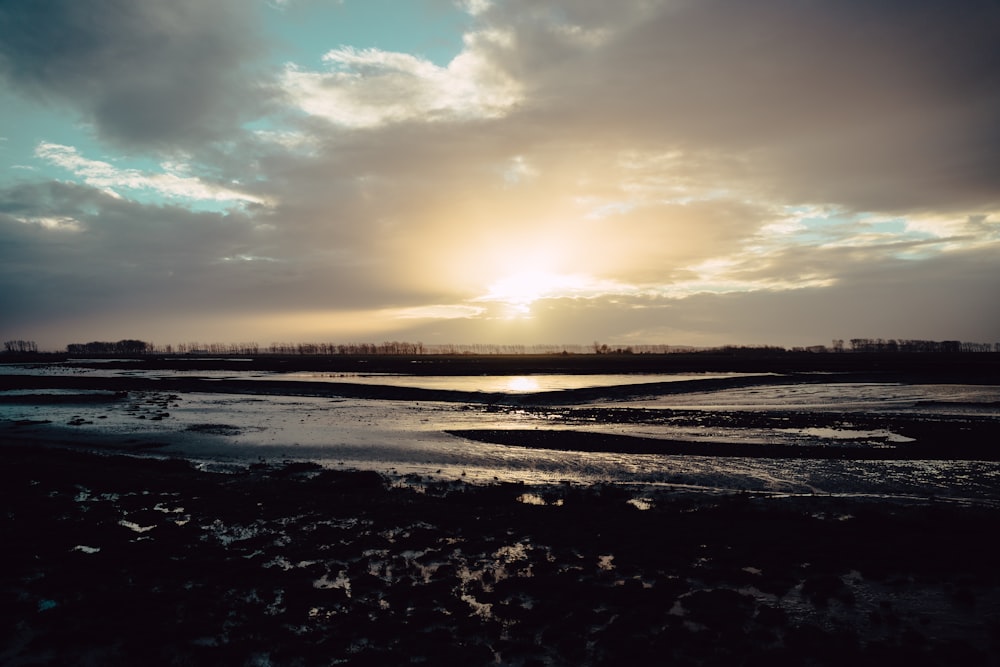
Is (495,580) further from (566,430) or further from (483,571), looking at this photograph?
(566,430)

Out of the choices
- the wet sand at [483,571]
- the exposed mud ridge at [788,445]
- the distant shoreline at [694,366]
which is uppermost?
the distant shoreline at [694,366]

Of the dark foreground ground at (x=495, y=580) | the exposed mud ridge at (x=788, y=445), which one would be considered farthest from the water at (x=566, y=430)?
the dark foreground ground at (x=495, y=580)

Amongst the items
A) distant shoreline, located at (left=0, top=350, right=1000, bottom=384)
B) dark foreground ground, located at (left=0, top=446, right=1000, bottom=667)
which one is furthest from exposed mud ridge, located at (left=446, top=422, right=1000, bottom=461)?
distant shoreline, located at (left=0, top=350, right=1000, bottom=384)

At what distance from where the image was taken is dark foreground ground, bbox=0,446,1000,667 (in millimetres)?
9859

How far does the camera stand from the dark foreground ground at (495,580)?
9.86m

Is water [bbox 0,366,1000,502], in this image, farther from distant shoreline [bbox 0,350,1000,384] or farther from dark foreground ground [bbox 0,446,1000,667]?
distant shoreline [bbox 0,350,1000,384]

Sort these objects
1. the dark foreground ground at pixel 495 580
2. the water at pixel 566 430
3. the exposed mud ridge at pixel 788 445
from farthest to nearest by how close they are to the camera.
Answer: the exposed mud ridge at pixel 788 445 → the water at pixel 566 430 → the dark foreground ground at pixel 495 580

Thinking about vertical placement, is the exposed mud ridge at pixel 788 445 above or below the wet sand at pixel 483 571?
above

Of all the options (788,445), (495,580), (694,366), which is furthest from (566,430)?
(694,366)

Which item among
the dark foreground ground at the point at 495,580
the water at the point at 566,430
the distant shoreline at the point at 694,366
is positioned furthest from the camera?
the distant shoreline at the point at 694,366

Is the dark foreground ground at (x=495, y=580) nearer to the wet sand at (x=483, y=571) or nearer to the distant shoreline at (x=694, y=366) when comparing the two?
the wet sand at (x=483, y=571)

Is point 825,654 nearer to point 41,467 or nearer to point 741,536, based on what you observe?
point 741,536

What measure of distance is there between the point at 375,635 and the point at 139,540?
9119 mm

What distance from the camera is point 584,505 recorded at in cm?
1883
